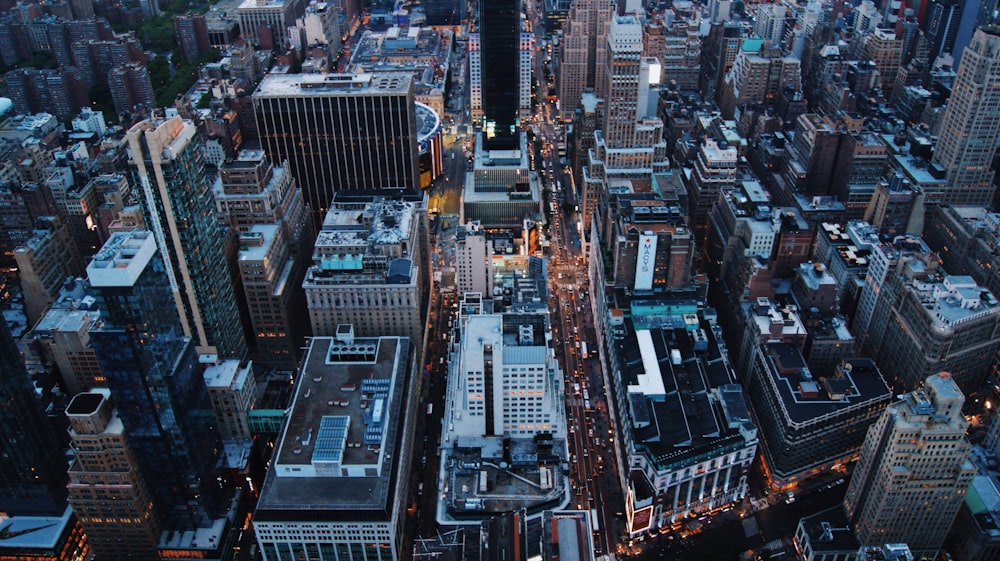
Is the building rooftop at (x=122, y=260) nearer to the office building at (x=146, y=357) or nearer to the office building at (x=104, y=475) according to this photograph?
the office building at (x=146, y=357)

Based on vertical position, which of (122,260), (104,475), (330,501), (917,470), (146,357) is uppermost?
(122,260)

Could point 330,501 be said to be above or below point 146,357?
below

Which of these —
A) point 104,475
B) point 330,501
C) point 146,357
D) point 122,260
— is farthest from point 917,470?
point 104,475

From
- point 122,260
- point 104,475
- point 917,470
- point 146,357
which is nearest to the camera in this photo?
point 122,260

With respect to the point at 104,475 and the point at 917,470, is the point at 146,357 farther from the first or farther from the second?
the point at 917,470

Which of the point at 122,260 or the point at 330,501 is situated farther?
the point at 330,501

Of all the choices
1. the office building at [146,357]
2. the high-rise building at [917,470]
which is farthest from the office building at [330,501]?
the high-rise building at [917,470]

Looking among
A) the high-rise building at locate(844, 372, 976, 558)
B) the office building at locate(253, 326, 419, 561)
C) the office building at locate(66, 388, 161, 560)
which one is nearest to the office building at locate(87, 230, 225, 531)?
the office building at locate(66, 388, 161, 560)
